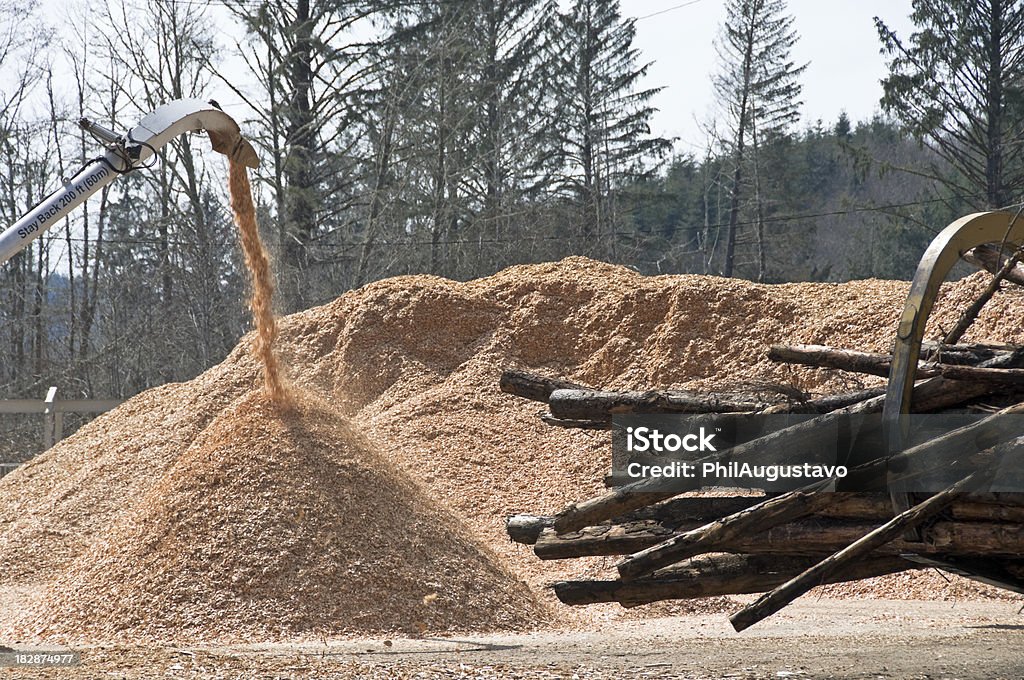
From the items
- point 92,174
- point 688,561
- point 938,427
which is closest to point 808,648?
point 688,561

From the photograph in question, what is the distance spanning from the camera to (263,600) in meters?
6.82

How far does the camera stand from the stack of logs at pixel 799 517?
384 centimetres

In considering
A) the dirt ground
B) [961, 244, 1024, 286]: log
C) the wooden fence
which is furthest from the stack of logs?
the wooden fence

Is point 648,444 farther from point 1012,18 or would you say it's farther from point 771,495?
point 1012,18

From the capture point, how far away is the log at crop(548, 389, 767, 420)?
14.7 feet

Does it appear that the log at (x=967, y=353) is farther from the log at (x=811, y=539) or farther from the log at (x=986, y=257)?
the log at (x=811, y=539)

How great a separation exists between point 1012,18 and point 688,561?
22113 millimetres

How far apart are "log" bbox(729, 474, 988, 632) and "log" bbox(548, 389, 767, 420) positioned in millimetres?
809

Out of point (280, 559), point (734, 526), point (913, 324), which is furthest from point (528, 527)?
point (280, 559)

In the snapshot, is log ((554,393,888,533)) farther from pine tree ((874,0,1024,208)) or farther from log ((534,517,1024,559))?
pine tree ((874,0,1024,208))

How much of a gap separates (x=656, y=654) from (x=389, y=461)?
11.6ft

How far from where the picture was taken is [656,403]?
4508 mm

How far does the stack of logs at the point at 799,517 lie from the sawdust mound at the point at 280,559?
260 centimetres

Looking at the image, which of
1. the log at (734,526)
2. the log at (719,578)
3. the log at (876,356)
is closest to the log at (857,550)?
the log at (734,526)
